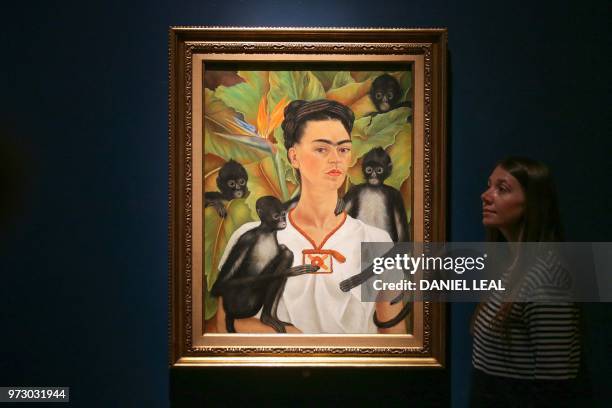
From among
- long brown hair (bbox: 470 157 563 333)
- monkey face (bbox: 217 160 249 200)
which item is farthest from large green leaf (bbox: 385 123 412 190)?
monkey face (bbox: 217 160 249 200)

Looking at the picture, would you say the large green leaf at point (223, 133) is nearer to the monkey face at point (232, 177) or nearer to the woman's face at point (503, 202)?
the monkey face at point (232, 177)

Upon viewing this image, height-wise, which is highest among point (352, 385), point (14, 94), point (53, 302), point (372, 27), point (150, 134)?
point (372, 27)

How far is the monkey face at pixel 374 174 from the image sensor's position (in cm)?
122

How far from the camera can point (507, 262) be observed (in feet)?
3.97

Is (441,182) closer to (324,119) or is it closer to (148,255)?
(324,119)

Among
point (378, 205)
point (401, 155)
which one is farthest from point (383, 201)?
point (401, 155)

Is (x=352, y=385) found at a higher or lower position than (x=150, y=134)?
lower

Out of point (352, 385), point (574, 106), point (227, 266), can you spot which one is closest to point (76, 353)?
point (227, 266)

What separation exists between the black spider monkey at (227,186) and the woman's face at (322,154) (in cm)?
12

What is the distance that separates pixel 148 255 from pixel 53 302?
0.26 meters

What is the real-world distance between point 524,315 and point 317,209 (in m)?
0.52

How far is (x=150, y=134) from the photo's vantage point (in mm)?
1254

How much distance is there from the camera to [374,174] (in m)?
1.22

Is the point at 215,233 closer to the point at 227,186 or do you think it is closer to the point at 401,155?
the point at 227,186
